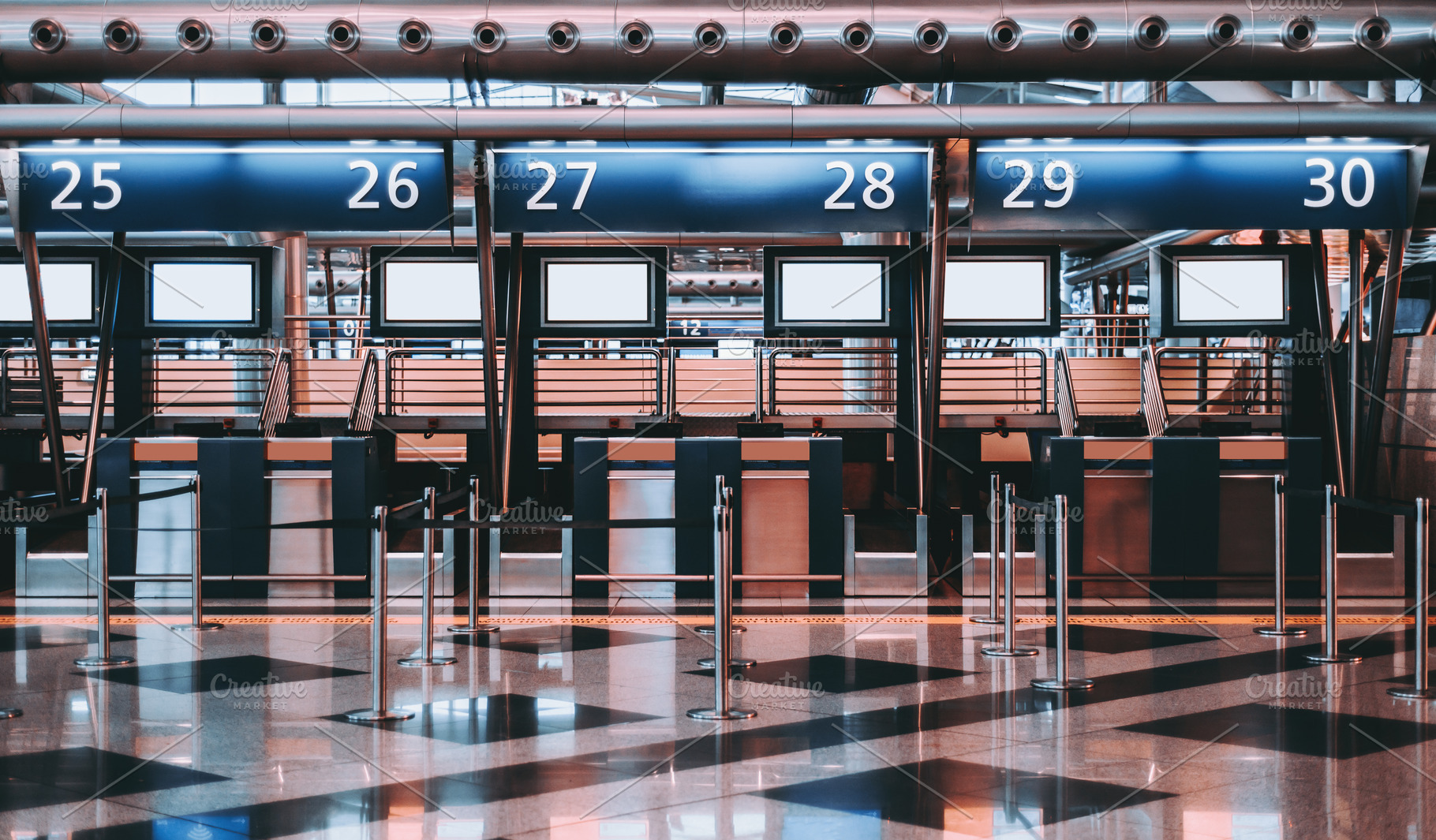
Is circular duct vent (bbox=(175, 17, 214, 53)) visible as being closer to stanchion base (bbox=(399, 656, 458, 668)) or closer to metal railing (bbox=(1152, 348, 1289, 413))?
stanchion base (bbox=(399, 656, 458, 668))

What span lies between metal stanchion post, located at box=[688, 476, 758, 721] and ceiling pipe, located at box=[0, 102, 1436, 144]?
3.35 meters

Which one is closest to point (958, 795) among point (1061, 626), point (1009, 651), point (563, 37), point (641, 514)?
point (1061, 626)

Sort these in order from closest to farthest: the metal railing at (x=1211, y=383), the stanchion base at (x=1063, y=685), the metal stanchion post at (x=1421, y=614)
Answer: the metal stanchion post at (x=1421, y=614) < the stanchion base at (x=1063, y=685) < the metal railing at (x=1211, y=383)

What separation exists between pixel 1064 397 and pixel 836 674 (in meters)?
7.06

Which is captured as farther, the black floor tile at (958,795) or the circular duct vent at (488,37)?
the circular duct vent at (488,37)

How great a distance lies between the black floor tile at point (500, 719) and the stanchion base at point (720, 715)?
0.22 m

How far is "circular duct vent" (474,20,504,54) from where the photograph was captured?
744 centimetres

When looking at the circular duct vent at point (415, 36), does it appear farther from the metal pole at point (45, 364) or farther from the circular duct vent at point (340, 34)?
the metal pole at point (45, 364)

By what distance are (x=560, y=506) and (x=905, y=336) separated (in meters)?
3.85

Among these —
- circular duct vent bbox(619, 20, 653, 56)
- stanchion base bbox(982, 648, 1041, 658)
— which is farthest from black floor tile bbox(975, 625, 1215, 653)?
circular duct vent bbox(619, 20, 653, 56)

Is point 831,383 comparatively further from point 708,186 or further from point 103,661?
point 103,661

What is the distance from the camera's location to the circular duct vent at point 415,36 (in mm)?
7418

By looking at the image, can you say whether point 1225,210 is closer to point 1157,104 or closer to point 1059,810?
point 1157,104

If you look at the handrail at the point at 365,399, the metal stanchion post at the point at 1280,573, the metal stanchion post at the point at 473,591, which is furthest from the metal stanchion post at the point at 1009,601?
the handrail at the point at 365,399
